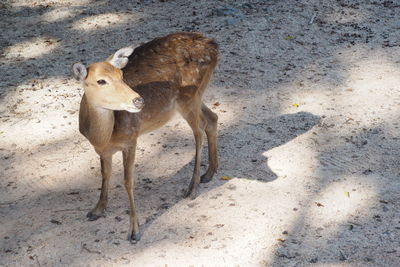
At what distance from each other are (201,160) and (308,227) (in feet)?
5.18

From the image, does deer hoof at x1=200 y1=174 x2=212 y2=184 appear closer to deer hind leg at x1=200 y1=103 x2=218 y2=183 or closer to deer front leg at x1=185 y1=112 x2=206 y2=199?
deer hind leg at x1=200 y1=103 x2=218 y2=183

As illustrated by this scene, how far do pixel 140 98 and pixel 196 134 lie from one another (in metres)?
1.28

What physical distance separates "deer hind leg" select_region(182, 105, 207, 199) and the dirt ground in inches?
3.8

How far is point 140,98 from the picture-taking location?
467cm

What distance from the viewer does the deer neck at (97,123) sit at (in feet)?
16.0

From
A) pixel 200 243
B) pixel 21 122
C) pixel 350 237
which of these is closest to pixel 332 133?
pixel 350 237

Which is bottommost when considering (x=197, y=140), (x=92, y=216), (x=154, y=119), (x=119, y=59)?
(x=92, y=216)

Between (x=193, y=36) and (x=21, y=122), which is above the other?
(x=193, y=36)

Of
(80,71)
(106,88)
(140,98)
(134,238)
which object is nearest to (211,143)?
(134,238)

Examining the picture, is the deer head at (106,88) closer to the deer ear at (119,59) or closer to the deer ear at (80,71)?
the deer ear at (80,71)

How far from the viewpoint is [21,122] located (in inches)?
281

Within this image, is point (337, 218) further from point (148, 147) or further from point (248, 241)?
point (148, 147)

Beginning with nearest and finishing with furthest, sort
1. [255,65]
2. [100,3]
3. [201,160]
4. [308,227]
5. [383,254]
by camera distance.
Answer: [383,254], [308,227], [201,160], [255,65], [100,3]

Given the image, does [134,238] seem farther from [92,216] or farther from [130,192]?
[92,216]
